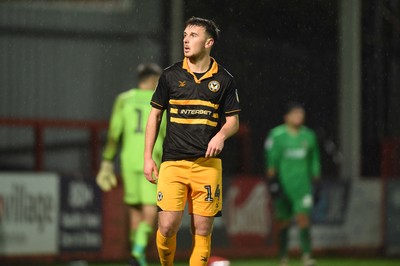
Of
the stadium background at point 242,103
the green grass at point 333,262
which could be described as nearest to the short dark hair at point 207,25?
the stadium background at point 242,103

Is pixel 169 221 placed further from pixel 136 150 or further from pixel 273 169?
pixel 273 169

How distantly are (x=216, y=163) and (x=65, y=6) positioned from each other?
985 cm

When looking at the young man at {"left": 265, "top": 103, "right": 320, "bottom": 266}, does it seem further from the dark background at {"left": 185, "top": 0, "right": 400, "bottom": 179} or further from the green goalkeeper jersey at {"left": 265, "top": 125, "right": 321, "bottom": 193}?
the dark background at {"left": 185, "top": 0, "right": 400, "bottom": 179}

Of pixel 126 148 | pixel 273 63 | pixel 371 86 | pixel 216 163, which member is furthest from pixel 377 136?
pixel 216 163

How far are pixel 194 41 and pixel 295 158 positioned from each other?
6.25 metres

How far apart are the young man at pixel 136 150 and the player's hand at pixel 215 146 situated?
10.3 ft

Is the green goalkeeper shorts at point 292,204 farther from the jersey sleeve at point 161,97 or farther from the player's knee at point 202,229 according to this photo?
the jersey sleeve at point 161,97

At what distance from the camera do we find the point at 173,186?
23.4 ft

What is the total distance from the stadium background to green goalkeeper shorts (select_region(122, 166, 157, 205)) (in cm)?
178

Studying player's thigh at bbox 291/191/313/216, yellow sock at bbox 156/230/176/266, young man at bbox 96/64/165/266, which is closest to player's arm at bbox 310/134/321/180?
player's thigh at bbox 291/191/313/216

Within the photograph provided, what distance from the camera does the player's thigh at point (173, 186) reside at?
712 cm

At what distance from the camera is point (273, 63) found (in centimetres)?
1473

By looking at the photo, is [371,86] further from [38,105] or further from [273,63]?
[38,105]

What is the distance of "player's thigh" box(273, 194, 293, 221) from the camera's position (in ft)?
43.3
